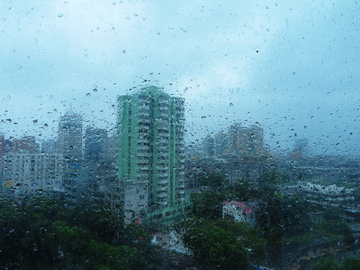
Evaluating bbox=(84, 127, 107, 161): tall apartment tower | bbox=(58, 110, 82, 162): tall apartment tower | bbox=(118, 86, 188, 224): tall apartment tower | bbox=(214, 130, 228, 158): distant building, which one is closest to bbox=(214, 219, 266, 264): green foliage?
bbox=(118, 86, 188, 224): tall apartment tower

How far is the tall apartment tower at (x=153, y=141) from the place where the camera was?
2.77 m

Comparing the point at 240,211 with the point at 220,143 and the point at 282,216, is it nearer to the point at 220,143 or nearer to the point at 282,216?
the point at 282,216

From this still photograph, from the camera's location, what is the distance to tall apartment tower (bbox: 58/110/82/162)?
276 cm

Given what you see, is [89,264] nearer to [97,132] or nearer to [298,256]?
[97,132]

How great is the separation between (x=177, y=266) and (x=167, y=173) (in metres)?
1.07

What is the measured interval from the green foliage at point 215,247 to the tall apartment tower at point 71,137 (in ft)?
5.91

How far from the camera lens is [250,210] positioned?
8.65 ft

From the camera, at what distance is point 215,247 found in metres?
2.27

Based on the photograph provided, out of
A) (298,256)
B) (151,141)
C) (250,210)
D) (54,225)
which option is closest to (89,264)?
(54,225)

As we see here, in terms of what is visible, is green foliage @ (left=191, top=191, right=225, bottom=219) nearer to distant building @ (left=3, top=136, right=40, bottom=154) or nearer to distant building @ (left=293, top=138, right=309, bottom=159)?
distant building @ (left=293, top=138, right=309, bottom=159)

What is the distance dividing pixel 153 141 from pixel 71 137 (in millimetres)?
1142

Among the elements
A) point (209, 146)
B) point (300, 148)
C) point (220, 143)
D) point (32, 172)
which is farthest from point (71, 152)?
point (300, 148)

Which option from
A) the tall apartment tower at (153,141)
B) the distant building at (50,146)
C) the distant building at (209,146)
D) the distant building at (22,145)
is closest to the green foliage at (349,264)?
the tall apartment tower at (153,141)

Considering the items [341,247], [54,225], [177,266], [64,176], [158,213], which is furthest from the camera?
[64,176]
